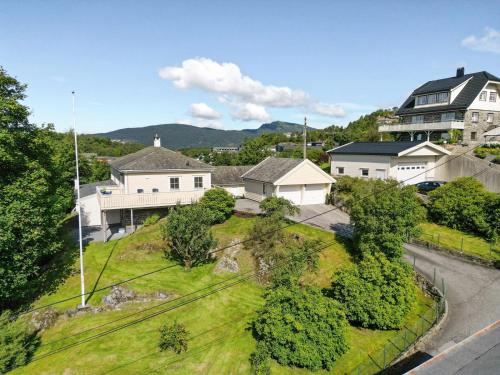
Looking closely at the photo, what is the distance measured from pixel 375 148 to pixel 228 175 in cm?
1775

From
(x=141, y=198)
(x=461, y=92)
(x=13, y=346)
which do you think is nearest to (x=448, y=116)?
(x=461, y=92)

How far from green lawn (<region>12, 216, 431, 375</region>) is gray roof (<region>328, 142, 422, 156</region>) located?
16029mm

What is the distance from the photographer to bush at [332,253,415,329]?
15828mm

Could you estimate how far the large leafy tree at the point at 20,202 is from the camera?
57.8 ft

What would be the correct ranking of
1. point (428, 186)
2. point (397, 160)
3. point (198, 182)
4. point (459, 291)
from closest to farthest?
point (459, 291) → point (198, 182) → point (428, 186) → point (397, 160)

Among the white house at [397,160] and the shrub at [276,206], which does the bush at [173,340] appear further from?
the white house at [397,160]

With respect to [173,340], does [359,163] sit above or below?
above

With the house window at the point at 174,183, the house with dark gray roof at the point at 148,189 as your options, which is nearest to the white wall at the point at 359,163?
the house with dark gray roof at the point at 148,189

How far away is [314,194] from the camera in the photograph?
Result: 32.8 metres

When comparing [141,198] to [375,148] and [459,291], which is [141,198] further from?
[375,148]

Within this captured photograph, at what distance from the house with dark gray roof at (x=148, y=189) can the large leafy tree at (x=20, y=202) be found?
5837 mm

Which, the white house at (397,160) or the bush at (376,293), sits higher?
the white house at (397,160)

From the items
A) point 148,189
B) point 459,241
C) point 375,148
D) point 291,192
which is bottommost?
point 459,241

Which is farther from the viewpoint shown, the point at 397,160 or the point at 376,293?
the point at 397,160
